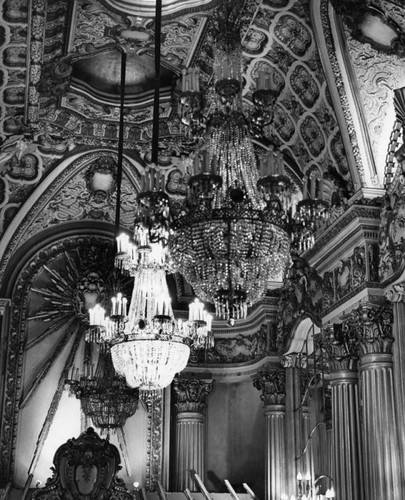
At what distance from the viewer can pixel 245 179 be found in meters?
6.48

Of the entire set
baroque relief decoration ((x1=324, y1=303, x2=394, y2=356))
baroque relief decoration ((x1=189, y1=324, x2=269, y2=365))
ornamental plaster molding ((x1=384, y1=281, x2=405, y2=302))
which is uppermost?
baroque relief decoration ((x1=189, y1=324, x2=269, y2=365))

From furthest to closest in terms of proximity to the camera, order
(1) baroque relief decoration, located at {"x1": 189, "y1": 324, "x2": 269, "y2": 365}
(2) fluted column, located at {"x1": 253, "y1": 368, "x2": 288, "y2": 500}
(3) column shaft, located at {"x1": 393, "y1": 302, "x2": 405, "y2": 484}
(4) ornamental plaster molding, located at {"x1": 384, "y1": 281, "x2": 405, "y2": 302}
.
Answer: (1) baroque relief decoration, located at {"x1": 189, "y1": 324, "x2": 269, "y2": 365}
(2) fluted column, located at {"x1": 253, "y1": 368, "x2": 288, "y2": 500}
(4) ornamental plaster molding, located at {"x1": 384, "y1": 281, "x2": 405, "y2": 302}
(3) column shaft, located at {"x1": 393, "y1": 302, "x2": 405, "y2": 484}

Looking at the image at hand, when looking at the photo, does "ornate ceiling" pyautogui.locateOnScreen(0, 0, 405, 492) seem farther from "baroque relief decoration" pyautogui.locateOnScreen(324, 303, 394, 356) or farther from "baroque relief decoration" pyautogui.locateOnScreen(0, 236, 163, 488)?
"baroque relief decoration" pyautogui.locateOnScreen(324, 303, 394, 356)

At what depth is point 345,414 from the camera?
9.04 metres

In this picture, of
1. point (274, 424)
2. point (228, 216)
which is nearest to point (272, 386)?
point (274, 424)

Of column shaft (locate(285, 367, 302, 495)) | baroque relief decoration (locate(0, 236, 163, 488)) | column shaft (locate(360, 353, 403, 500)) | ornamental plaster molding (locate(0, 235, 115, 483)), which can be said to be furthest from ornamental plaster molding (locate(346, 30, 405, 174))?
ornamental plaster molding (locate(0, 235, 115, 483))

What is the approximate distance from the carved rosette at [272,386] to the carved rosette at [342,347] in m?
2.98

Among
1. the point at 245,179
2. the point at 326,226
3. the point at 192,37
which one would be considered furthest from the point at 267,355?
the point at 245,179

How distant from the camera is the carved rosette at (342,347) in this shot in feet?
29.8

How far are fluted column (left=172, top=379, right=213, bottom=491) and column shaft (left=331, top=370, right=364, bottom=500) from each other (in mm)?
4432

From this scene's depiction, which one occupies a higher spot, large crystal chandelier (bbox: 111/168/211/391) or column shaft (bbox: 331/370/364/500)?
large crystal chandelier (bbox: 111/168/211/391)

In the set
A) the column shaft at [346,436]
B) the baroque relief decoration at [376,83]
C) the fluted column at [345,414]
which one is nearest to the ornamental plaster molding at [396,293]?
A: the fluted column at [345,414]

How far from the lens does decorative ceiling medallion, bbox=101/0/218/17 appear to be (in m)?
8.39

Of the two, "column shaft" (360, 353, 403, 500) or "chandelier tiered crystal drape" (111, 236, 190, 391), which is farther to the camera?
"chandelier tiered crystal drape" (111, 236, 190, 391)
